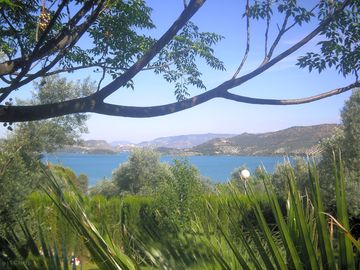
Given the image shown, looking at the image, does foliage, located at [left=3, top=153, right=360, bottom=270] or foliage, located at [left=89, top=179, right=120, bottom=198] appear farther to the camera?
foliage, located at [left=89, top=179, right=120, bottom=198]

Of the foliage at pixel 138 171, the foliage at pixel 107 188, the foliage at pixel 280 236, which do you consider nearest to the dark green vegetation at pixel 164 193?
the foliage at pixel 280 236

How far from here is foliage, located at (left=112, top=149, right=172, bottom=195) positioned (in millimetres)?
23375

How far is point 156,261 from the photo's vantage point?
4.13ft

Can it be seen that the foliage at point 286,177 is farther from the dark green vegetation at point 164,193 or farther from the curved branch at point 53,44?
the curved branch at point 53,44

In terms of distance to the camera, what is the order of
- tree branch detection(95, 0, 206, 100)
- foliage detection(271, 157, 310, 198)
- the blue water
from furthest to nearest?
tree branch detection(95, 0, 206, 100), the blue water, foliage detection(271, 157, 310, 198)

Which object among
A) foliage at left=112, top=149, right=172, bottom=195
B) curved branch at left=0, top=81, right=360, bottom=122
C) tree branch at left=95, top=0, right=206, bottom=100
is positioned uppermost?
tree branch at left=95, top=0, right=206, bottom=100

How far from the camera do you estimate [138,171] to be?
23.4 m

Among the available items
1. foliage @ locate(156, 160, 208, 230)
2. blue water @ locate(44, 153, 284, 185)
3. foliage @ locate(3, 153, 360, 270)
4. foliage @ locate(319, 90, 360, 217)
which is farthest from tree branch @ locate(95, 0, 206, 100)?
foliage @ locate(319, 90, 360, 217)

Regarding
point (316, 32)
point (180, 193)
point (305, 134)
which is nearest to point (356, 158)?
point (180, 193)

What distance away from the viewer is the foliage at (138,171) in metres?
23.4

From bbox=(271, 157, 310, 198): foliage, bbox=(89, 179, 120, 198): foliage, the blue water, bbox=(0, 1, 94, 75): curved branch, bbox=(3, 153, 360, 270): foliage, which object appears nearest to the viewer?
bbox=(3, 153, 360, 270): foliage

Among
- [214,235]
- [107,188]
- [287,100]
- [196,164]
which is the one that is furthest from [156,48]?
[107,188]

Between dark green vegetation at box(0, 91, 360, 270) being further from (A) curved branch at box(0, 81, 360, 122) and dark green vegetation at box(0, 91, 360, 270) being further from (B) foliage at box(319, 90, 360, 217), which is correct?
(B) foliage at box(319, 90, 360, 217)

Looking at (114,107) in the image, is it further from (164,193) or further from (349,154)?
(349,154)
